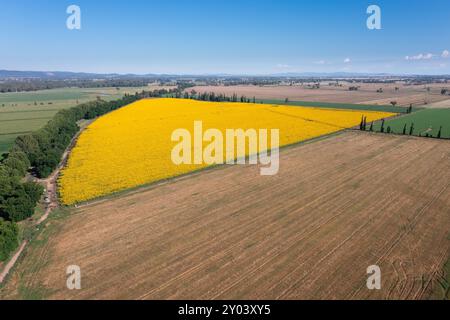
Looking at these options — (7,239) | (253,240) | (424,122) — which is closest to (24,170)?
(7,239)

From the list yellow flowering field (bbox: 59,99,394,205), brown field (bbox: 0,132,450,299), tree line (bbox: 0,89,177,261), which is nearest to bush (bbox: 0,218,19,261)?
tree line (bbox: 0,89,177,261)

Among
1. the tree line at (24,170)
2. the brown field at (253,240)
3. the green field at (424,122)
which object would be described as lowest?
the brown field at (253,240)

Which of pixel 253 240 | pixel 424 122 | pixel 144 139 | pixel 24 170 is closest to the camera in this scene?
pixel 253 240

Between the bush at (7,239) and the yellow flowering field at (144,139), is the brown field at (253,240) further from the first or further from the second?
the yellow flowering field at (144,139)

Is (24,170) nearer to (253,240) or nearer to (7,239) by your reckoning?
(7,239)

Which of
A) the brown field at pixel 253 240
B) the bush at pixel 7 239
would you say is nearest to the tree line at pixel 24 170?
the bush at pixel 7 239

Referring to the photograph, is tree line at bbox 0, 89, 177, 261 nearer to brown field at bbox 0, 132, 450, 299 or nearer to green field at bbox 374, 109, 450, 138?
brown field at bbox 0, 132, 450, 299
